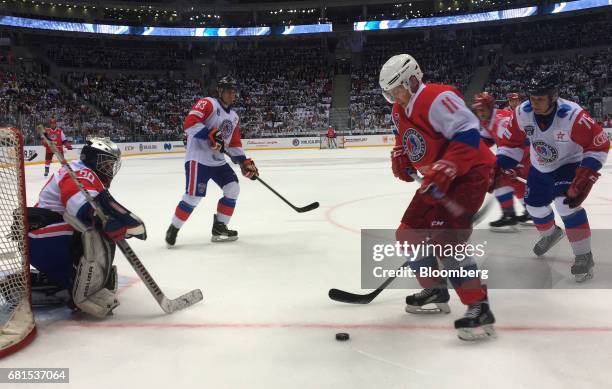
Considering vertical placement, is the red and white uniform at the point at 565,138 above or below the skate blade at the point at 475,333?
above

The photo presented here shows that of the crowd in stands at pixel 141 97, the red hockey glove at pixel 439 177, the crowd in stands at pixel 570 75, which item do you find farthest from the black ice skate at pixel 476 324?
the crowd in stands at pixel 141 97

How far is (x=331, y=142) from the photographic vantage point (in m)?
17.8

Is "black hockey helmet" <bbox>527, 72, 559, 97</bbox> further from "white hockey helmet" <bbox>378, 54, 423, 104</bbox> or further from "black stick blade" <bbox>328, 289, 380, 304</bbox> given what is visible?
"black stick blade" <bbox>328, 289, 380, 304</bbox>

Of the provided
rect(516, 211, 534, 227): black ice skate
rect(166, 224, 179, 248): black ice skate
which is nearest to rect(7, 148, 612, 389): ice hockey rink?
rect(166, 224, 179, 248): black ice skate

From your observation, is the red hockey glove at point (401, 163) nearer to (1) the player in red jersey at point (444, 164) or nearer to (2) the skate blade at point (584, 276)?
(1) the player in red jersey at point (444, 164)

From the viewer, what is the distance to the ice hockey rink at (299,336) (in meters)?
1.76

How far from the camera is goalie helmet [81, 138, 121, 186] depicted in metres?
2.37

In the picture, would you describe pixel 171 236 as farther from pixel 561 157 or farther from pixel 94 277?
pixel 561 157

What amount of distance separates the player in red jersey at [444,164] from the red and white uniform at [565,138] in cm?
85

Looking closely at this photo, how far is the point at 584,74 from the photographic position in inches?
862

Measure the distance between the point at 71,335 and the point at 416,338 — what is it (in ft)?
4.75

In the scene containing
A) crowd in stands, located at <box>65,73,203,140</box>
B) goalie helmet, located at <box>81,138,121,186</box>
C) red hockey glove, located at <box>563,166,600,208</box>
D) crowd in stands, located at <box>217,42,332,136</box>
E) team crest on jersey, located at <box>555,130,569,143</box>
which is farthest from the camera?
crowd in stands, located at <box>217,42,332,136</box>

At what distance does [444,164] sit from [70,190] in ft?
5.17

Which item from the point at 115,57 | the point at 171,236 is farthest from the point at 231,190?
the point at 115,57
